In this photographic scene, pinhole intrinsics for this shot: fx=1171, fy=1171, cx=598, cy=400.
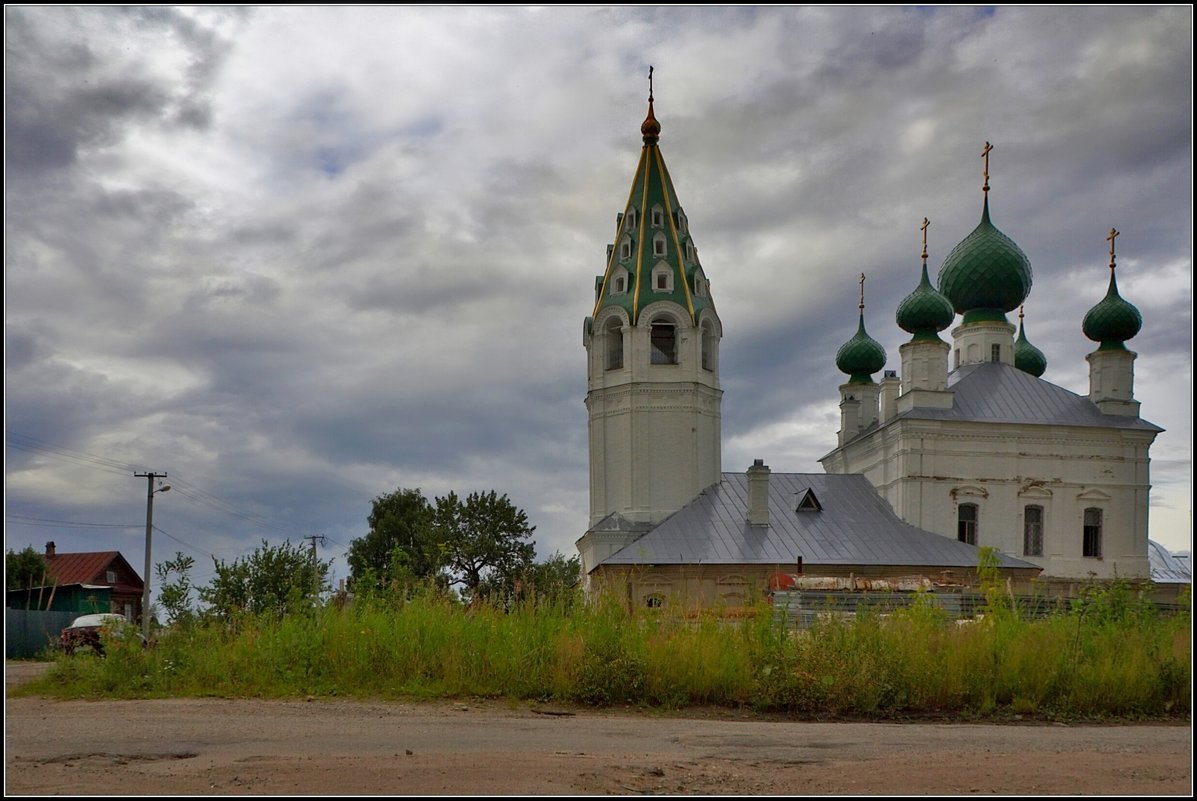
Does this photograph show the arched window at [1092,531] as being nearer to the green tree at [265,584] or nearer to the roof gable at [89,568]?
the green tree at [265,584]

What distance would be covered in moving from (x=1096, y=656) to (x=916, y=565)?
19428 millimetres

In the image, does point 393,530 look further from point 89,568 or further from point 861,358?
point 861,358

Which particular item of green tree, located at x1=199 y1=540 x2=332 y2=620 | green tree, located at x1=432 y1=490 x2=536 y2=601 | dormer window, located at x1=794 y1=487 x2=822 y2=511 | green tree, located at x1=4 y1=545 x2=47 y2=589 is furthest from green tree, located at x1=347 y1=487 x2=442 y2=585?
green tree, located at x1=199 y1=540 x2=332 y2=620

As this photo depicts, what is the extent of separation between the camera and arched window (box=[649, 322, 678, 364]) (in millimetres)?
35062

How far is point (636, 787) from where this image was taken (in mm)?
6758

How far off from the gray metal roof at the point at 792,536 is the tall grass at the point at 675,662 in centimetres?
1665

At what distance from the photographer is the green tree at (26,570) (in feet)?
134

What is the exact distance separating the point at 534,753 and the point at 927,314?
29933mm

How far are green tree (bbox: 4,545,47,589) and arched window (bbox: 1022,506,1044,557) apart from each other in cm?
3250

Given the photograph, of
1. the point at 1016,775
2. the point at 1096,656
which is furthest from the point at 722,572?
the point at 1016,775

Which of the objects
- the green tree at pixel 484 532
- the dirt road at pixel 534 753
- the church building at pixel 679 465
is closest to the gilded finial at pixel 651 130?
the church building at pixel 679 465

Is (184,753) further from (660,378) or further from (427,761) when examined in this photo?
(660,378)

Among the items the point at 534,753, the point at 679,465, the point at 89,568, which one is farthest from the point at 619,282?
the point at 534,753

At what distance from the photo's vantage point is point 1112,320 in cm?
3594
